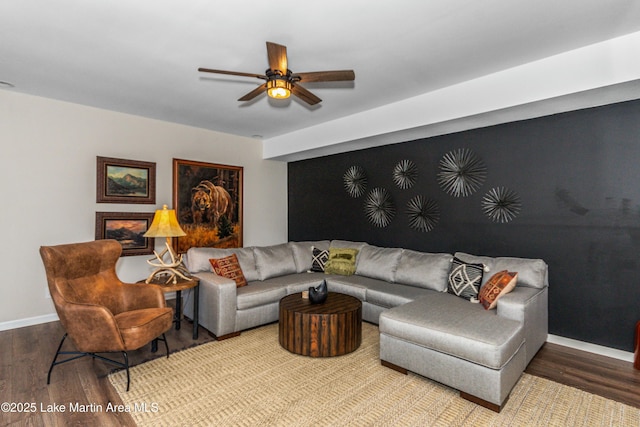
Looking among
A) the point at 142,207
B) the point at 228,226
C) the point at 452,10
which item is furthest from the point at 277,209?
the point at 452,10

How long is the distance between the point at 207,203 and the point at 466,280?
4.09 m

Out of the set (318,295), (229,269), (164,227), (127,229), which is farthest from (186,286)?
(127,229)

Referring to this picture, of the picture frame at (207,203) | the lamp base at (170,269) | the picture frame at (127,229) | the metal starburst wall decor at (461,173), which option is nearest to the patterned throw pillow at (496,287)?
the metal starburst wall decor at (461,173)

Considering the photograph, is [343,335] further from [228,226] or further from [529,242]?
[228,226]

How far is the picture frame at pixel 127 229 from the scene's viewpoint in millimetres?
4348

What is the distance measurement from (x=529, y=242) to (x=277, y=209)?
435cm

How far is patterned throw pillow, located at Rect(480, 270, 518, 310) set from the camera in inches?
113

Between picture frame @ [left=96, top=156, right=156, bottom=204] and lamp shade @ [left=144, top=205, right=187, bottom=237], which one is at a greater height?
picture frame @ [left=96, top=156, right=156, bottom=204]

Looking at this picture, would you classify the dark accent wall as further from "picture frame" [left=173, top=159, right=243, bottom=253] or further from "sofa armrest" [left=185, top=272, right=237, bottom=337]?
"picture frame" [left=173, top=159, right=243, bottom=253]

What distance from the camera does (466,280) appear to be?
3.37 m

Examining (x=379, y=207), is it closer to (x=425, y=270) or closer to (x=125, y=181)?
(x=425, y=270)

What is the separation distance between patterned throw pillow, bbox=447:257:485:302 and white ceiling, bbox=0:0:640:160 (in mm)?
2018

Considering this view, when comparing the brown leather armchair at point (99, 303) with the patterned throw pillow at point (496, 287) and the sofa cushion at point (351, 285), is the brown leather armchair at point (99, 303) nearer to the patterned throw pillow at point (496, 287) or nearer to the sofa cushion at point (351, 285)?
the sofa cushion at point (351, 285)

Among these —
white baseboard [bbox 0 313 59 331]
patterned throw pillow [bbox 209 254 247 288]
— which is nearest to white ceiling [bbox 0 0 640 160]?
patterned throw pillow [bbox 209 254 247 288]
